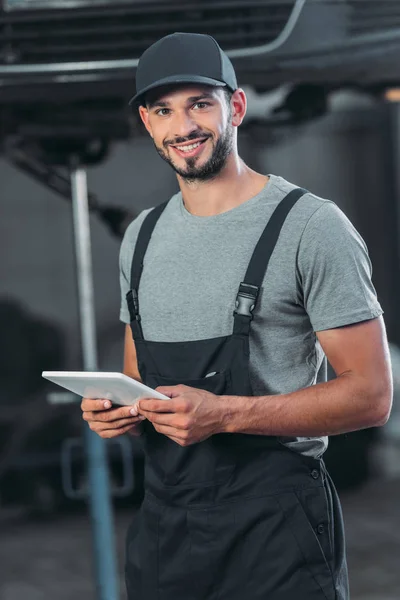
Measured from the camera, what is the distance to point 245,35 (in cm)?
234

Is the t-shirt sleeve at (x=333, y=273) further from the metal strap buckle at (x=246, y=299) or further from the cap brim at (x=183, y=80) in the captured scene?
the cap brim at (x=183, y=80)

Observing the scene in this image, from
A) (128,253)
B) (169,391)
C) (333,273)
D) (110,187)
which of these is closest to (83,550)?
(110,187)

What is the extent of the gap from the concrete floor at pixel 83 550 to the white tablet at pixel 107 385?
2.25 m

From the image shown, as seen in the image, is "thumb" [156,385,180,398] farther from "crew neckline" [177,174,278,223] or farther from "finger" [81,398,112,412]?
"crew neckline" [177,174,278,223]

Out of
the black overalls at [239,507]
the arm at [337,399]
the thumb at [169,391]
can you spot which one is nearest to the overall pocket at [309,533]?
the black overalls at [239,507]

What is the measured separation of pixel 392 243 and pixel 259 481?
3.81m

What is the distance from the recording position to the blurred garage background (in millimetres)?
2336

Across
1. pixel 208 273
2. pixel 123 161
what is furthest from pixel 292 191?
pixel 123 161

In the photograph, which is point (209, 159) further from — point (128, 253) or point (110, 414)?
point (110, 414)

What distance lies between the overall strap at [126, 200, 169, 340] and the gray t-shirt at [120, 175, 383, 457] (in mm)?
14

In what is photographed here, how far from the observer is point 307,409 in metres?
1.49

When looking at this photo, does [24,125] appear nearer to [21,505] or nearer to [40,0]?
[40,0]

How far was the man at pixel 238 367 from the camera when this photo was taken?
4.85ft

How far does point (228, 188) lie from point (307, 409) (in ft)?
1.20
